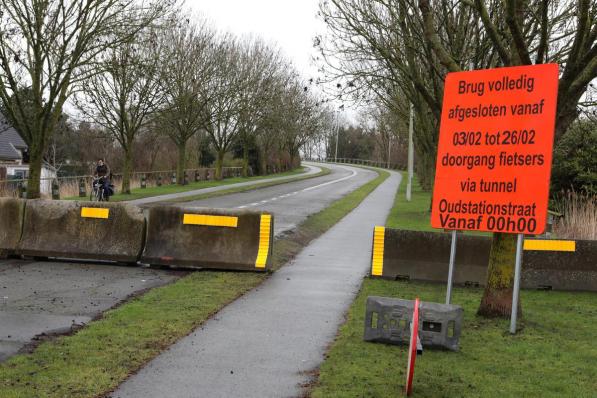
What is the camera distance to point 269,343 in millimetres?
6945

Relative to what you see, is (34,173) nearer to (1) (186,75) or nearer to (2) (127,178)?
(2) (127,178)

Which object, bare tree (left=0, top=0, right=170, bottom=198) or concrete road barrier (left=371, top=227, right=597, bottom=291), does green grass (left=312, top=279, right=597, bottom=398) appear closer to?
concrete road barrier (left=371, top=227, right=597, bottom=291)

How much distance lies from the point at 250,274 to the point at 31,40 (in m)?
14.0

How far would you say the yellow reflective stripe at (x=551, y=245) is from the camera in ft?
36.4

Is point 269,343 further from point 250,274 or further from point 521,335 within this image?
point 250,274

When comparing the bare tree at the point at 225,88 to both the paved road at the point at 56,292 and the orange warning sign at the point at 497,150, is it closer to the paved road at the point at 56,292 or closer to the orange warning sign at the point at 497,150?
the paved road at the point at 56,292

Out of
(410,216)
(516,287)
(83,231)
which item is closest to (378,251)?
(516,287)

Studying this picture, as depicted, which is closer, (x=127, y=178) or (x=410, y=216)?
(x=410, y=216)

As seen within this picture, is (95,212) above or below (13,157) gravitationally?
below


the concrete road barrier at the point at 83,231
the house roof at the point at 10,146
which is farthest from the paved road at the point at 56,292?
the house roof at the point at 10,146

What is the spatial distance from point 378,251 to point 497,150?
410 cm

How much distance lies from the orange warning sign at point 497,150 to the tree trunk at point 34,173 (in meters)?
17.2

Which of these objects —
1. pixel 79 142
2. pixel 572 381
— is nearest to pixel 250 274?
pixel 572 381

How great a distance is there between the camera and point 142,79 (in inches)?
1296
